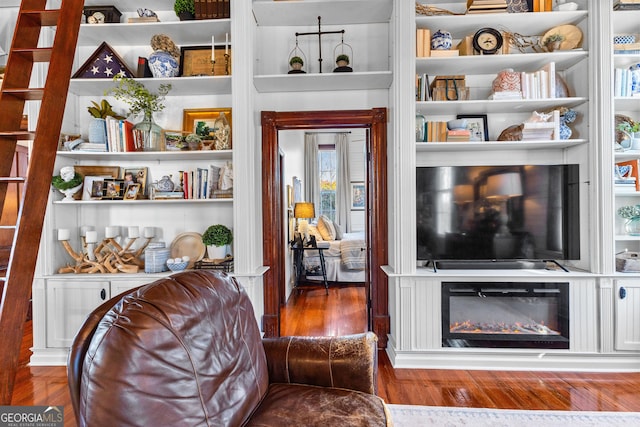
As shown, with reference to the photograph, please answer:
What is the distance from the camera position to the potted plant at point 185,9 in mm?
2729

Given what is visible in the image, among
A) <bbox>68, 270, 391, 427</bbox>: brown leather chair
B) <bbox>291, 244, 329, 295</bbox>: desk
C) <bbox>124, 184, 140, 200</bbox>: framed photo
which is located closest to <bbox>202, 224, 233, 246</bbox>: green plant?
<bbox>124, 184, 140, 200</bbox>: framed photo

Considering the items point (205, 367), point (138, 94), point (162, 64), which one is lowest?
point (205, 367)

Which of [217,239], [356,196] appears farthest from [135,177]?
[356,196]

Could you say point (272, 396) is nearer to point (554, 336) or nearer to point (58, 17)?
point (58, 17)

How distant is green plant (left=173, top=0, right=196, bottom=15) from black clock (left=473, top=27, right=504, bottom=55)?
2.27 metres

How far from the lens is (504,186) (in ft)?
8.84

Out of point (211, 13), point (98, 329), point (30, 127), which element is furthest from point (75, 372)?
point (211, 13)

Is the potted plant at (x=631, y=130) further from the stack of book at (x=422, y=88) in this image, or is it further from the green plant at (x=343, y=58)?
the green plant at (x=343, y=58)

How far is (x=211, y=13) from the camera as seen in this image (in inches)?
107

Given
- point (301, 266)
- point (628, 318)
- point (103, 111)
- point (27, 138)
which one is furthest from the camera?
point (301, 266)

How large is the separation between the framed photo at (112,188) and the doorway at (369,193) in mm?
1170

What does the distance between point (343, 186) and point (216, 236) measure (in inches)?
222

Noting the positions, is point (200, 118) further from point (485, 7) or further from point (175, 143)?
point (485, 7)

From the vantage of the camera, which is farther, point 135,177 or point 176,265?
point 135,177
